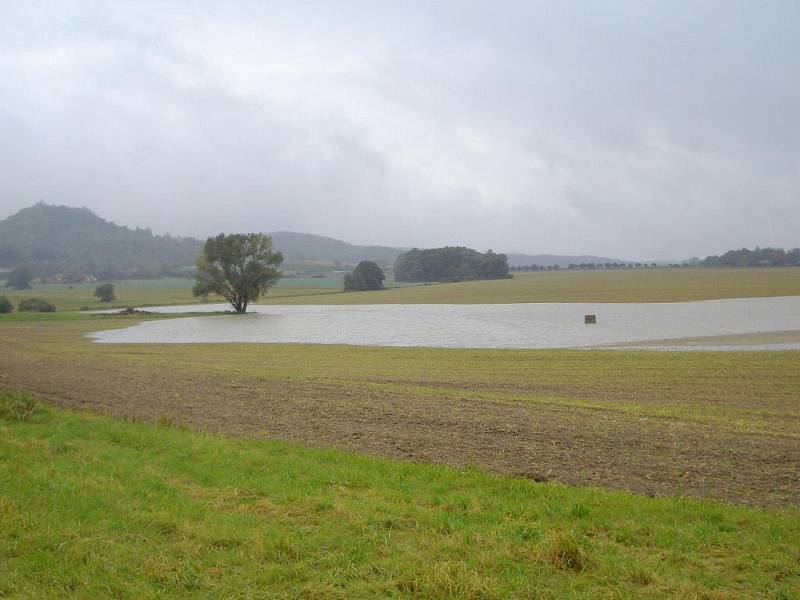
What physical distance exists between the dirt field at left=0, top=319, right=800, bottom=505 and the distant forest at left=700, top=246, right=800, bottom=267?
164 m

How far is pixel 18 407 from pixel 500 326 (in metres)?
43.8

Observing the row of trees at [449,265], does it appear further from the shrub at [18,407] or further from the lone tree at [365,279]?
the shrub at [18,407]

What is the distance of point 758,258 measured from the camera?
179m

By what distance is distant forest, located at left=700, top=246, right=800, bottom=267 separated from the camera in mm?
172500

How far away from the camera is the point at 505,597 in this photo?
556cm

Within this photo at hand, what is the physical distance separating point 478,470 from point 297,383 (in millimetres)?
11236

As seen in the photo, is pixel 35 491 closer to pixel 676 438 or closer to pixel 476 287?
pixel 676 438

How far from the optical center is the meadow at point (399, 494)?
5984 mm

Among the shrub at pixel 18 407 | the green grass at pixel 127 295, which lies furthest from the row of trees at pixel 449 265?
the shrub at pixel 18 407

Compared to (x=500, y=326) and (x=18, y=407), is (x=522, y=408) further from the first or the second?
(x=500, y=326)

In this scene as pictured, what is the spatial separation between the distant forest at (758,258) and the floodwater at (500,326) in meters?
109

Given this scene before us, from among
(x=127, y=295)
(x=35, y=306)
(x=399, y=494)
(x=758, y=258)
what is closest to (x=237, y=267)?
(x=35, y=306)

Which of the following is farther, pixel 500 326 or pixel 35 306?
pixel 35 306

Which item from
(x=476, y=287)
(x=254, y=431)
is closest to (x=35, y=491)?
(x=254, y=431)
